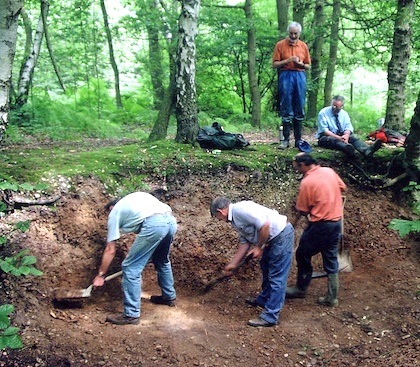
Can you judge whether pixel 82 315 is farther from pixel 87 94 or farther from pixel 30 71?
pixel 87 94

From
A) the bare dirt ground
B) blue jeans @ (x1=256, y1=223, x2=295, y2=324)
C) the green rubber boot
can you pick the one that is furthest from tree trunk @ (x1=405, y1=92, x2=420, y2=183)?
blue jeans @ (x1=256, y1=223, x2=295, y2=324)

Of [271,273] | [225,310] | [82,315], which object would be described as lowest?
[225,310]

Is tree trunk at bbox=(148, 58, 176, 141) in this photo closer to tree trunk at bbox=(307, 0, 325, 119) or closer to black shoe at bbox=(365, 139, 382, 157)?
black shoe at bbox=(365, 139, 382, 157)

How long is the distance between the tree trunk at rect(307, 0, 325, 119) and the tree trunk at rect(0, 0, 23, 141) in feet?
29.2

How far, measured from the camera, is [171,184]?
6844 mm

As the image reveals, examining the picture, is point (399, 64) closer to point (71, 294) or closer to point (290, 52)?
point (290, 52)

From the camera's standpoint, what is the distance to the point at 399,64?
869 cm

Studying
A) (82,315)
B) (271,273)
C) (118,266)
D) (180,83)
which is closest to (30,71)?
(180,83)

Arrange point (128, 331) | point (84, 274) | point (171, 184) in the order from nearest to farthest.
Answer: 1. point (128, 331)
2. point (84, 274)
3. point (171, 184)

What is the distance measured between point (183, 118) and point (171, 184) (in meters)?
1.39

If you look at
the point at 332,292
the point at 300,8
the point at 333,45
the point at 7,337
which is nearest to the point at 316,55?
the point at 333,45

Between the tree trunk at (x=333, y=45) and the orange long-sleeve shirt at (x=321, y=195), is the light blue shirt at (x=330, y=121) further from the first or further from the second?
the tree trunk at (x=333, y=45)

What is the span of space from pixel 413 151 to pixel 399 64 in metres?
2.34

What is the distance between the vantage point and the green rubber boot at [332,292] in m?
5.88
